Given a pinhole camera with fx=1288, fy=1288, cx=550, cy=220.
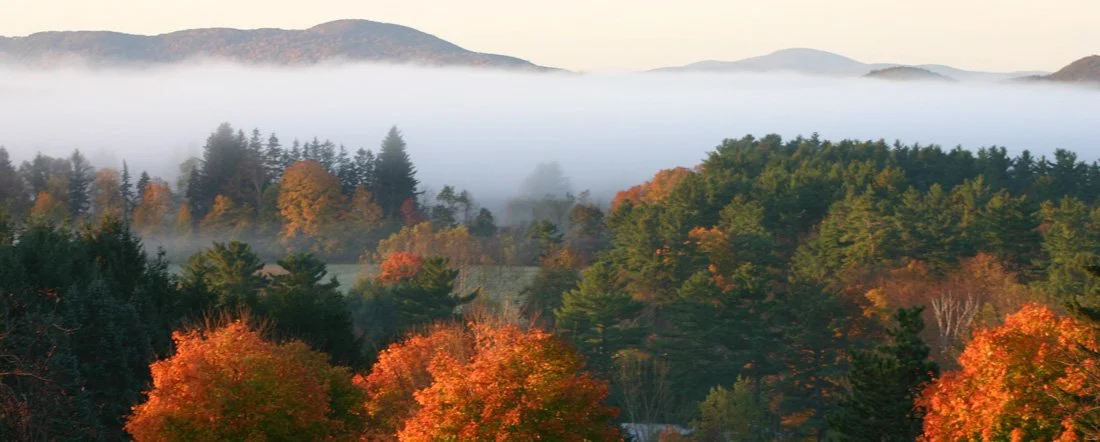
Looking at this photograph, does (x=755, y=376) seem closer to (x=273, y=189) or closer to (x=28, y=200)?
(x=273, y=189)

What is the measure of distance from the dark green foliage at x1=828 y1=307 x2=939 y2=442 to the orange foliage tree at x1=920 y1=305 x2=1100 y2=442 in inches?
85.5

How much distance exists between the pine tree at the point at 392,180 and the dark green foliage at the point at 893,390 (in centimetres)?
10244

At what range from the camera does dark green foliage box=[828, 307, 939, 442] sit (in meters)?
36.3

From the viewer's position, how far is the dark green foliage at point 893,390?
3628cm

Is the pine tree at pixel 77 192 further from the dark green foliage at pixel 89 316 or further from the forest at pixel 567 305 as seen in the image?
the dark green foliage at pixel 89 316

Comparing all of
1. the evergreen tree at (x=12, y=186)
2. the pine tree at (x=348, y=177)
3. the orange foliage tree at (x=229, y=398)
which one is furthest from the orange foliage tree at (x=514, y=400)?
the pine tree at (x=348, y=177)

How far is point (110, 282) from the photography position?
52688mm

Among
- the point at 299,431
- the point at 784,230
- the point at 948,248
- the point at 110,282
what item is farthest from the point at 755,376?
the point at 299,431

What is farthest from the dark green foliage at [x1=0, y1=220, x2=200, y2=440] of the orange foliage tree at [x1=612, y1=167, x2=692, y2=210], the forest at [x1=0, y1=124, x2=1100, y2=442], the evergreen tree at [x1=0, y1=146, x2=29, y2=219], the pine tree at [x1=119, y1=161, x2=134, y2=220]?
the orange foliage tree at [x1=612, y1=167, x2=692, y2=210]

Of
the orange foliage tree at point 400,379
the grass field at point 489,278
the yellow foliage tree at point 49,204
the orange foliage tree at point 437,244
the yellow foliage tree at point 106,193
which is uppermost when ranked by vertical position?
the orange foliage tree at point 400,379

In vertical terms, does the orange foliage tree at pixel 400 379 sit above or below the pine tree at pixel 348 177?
above

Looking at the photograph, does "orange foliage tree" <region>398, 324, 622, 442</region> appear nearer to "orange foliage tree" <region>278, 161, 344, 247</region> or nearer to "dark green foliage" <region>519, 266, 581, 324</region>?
"dark green foliage" <region>519, 266, 581, 324</region>

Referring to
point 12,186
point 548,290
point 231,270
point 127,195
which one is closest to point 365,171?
point 127,195

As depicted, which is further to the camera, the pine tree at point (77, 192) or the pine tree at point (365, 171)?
the pine tree at point (365, 171)
